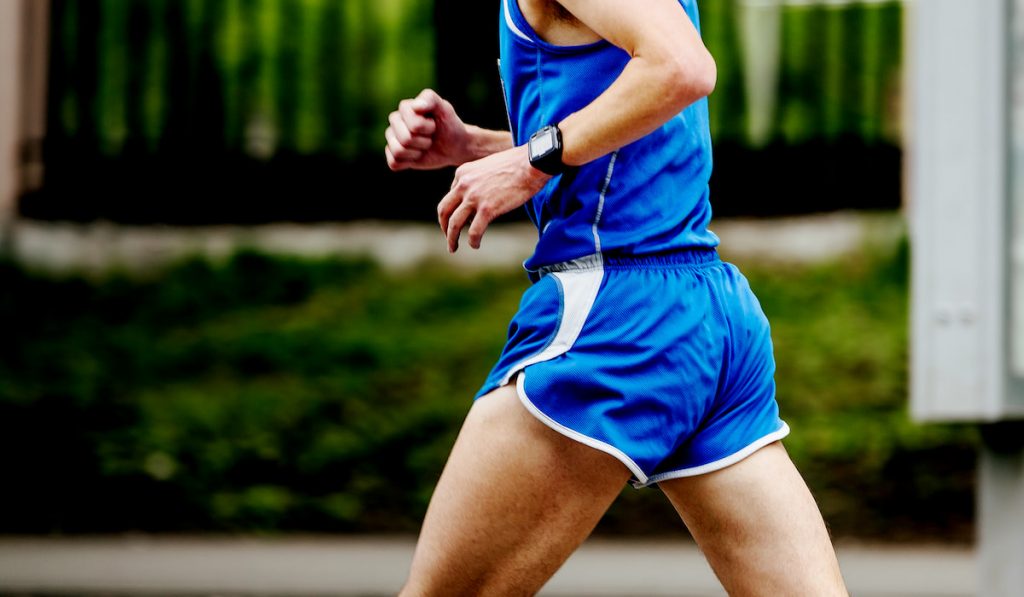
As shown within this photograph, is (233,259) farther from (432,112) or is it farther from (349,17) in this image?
(432,112)

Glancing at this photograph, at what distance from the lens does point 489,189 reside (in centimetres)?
241

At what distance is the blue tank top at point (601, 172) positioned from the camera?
245 cm

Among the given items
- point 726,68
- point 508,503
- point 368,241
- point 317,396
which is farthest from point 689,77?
point 726,68

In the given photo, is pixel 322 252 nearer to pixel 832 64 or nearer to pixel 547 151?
pixel 832 64

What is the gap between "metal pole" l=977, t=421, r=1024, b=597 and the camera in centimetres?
490

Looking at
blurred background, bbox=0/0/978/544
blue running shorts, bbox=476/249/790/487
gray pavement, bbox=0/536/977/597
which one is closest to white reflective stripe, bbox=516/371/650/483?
blue running shorts, bbox=476/249/790/487

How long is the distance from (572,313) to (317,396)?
20.2 ft

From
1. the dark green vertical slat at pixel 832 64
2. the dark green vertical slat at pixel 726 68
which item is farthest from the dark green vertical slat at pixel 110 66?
the dark green vertical slat at pixel 832 64

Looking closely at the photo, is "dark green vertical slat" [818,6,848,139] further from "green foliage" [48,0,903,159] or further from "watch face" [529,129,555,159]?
"watch face" [529,129,555,159]

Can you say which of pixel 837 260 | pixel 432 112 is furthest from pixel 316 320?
pixel 432 112

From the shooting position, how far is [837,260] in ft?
34.1

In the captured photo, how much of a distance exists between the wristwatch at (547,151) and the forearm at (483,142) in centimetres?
41

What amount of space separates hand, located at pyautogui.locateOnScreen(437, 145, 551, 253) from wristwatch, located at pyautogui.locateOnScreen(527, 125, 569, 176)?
2 cm

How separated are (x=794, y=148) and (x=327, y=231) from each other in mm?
3398
